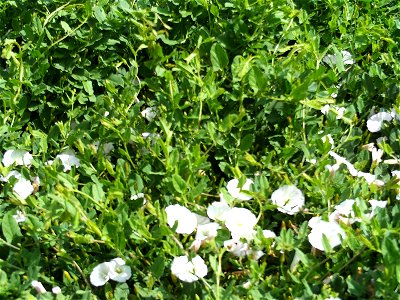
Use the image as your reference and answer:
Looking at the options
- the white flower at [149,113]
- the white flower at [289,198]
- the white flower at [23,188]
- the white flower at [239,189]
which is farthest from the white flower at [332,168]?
the white flower at [23,188]

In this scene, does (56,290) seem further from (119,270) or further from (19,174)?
(19,174)

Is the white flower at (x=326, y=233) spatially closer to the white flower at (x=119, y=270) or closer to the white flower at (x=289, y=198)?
the white flower at (x=289, y=198)

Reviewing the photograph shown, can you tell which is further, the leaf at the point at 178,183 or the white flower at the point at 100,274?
the leaf at the point at 178,183

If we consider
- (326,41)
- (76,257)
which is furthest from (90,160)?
(326,41)

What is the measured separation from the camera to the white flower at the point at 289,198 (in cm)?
195

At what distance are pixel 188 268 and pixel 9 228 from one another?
1.50ft

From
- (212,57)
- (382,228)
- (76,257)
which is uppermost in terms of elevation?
(212,57)

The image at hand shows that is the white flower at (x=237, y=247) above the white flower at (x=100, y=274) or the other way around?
above

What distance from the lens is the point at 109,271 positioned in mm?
1766

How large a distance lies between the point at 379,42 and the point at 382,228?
3.54ft

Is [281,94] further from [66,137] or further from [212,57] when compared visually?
[66,137]

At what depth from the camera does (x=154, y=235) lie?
1.77m

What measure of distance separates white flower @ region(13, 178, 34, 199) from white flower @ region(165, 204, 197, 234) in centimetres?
39

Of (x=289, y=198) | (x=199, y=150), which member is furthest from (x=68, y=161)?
(x=289, y=198)
